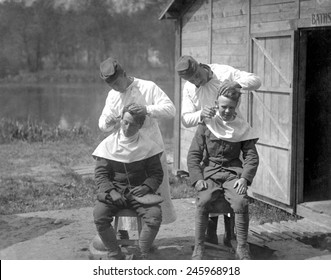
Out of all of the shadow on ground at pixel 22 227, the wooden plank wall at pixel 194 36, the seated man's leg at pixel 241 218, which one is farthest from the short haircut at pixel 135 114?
the wooden plank wall at pixel 194 36

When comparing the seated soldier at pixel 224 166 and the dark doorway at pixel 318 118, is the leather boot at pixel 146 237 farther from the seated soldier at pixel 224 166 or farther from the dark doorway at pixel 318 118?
the dark doorway at pixel 318 118

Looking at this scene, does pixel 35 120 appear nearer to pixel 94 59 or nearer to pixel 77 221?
pixel 94 59

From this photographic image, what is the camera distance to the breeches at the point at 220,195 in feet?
16.9

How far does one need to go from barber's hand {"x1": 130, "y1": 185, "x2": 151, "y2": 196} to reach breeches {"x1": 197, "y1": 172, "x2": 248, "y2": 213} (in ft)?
1.57

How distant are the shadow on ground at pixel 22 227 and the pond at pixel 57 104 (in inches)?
387

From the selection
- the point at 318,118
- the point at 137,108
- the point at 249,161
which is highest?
the point at 137,108

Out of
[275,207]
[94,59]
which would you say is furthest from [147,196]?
[94,59]

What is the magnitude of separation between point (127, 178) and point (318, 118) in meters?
3.88

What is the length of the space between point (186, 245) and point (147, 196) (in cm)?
116

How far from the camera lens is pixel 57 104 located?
64.8 feet

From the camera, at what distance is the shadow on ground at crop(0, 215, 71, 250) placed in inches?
268

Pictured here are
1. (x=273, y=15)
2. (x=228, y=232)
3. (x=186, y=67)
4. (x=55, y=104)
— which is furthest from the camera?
(x=55, y=104)

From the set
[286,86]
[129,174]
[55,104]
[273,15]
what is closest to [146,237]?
[129,174]

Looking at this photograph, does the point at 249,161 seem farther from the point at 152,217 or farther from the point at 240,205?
the point at 152,217
